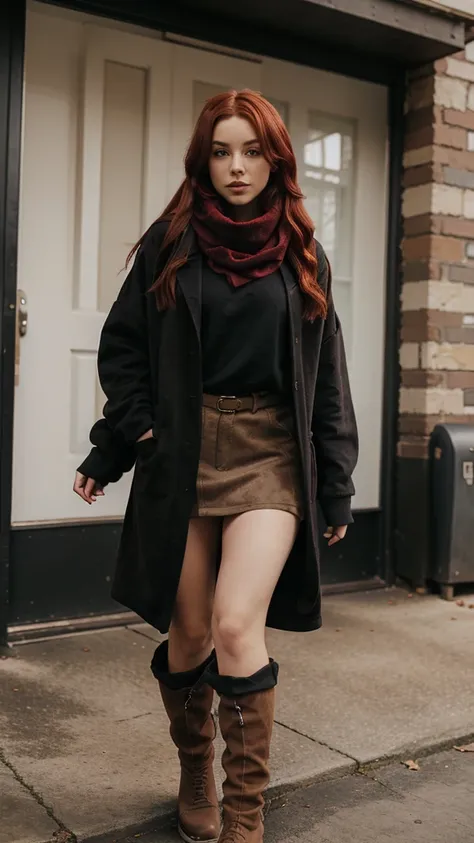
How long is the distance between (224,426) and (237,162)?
637 mm

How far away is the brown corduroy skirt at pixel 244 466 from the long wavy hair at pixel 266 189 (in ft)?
0.98

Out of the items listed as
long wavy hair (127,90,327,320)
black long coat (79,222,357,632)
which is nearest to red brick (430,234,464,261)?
black long coat (79,222,357,632)

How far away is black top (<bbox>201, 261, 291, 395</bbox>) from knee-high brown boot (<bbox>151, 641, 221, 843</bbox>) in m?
0.74

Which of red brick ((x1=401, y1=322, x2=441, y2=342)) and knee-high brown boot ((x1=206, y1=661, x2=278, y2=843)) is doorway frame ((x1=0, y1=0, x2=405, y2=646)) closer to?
red brick ((x1=401, y1=322, x2=441, y2=342))

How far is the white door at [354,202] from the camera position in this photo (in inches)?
201

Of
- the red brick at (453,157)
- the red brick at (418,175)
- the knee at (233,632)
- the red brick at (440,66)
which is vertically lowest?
the knee at (233,632)

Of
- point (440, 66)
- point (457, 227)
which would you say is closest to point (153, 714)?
point (457, 227)

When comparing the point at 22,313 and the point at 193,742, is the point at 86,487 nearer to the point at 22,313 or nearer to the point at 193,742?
the point at 193,742

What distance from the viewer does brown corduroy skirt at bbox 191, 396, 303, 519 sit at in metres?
2.40

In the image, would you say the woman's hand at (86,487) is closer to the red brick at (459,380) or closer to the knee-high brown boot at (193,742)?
the knee-high brown boot at (193,742)

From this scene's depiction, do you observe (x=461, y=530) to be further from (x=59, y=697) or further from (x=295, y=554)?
(x=295, y=554)

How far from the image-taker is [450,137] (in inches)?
206

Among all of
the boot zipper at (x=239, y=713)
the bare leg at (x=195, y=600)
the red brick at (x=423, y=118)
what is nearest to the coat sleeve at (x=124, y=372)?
the bare leg at (x=195, y=600)

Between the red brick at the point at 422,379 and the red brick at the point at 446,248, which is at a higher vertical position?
the red brick at the point at 446,248
